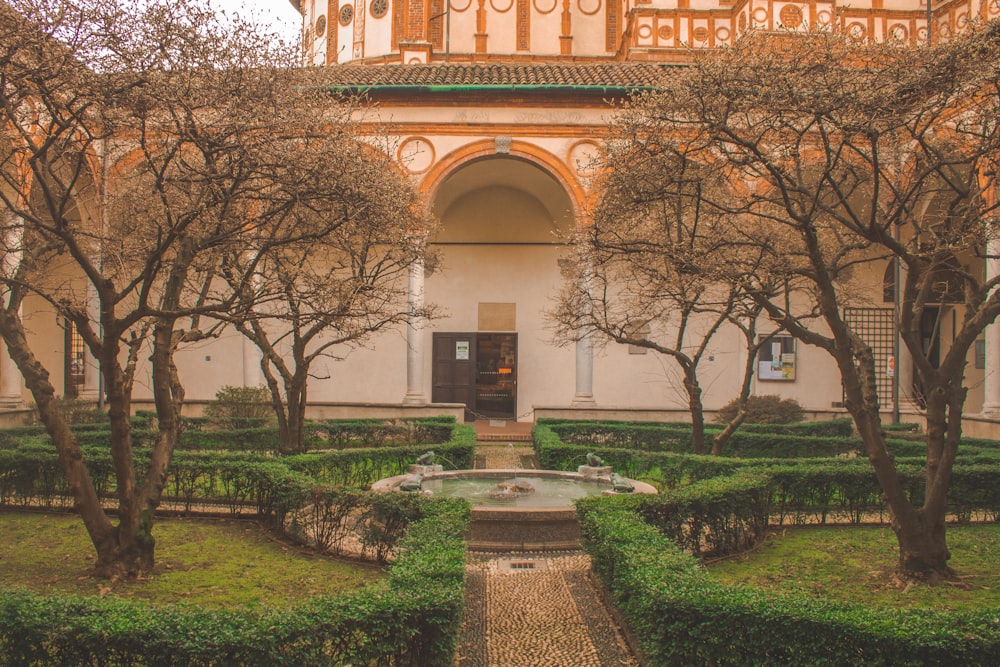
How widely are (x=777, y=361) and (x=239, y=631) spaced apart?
17.8 m

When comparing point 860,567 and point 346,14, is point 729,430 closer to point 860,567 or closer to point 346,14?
point 860,567

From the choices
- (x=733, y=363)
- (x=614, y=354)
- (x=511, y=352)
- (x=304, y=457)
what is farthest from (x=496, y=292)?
(x=304, y=457)

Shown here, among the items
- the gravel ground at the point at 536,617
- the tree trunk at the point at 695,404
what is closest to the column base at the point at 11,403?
the tree trunk at the point at 695,404

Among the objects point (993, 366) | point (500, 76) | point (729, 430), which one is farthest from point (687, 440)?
point (500, 76)

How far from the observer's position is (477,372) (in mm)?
21422

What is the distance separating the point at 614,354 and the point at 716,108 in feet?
47.9

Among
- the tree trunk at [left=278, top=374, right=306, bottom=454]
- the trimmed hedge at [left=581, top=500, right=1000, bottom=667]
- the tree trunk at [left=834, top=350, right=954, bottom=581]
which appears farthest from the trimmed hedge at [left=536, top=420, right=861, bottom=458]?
the trimmed hedge at [left=581, top=500, right=1000, bottom=667]

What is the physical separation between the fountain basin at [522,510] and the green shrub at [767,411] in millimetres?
7908

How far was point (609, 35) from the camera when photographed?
74.3 ft

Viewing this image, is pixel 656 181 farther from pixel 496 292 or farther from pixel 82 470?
pixel 496 292

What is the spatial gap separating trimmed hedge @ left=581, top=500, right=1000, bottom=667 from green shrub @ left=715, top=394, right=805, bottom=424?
12.5m

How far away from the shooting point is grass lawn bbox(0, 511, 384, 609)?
5602 millimetres

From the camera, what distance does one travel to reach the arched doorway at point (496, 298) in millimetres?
21250

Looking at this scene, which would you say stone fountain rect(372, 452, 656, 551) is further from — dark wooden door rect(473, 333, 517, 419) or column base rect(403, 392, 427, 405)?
dark wooden door rect(473, 333, 517, 419)
